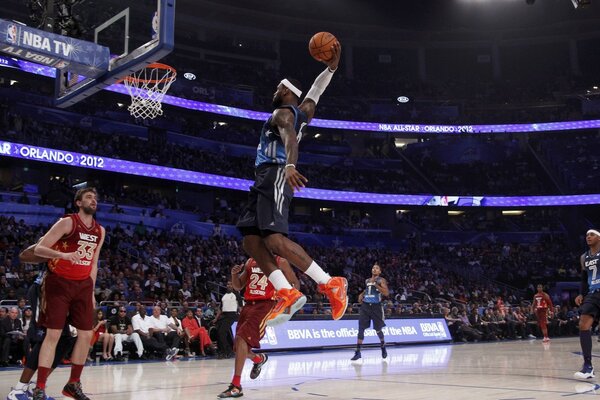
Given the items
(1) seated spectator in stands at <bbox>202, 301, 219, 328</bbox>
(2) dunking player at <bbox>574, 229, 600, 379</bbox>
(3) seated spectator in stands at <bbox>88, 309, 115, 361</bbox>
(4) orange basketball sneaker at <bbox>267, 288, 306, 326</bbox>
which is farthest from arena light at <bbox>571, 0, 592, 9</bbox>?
(4) orange basketball sneaker at <bbox>267, 288, 306, 326</bbox>

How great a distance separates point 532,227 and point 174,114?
79.6ft

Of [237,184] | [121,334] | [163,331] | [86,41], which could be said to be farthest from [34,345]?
[237,184]

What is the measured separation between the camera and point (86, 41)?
10.4 meters

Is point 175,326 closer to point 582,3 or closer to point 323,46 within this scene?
point 323,46

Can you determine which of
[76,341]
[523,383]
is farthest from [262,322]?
[523,383]

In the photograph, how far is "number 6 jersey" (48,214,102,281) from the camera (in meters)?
5.88

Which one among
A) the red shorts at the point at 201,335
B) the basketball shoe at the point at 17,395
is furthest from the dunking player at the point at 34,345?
the red shorts at the point at 201,335

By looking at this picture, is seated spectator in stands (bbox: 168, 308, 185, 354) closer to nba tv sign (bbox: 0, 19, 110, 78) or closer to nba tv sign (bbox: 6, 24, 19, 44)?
nba tv sign (bbox: 0, 19, 110, 78)

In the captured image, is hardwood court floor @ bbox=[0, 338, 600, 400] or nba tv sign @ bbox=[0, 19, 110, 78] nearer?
hardwood court floor @ bbox=[0, 338, 600, 400]

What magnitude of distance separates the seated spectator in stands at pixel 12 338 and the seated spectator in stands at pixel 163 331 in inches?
110

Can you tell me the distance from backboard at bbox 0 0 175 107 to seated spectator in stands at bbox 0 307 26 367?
4399mm

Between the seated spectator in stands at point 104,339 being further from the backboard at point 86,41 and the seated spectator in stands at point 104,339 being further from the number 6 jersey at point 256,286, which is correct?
the number 6 jersey at point 256,286

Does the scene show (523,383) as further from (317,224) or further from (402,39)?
(402,39)

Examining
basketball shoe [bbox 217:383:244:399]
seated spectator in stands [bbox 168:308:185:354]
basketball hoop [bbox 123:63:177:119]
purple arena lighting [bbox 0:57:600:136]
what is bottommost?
seated spectator in stands [bbox 168:308:185:354]
